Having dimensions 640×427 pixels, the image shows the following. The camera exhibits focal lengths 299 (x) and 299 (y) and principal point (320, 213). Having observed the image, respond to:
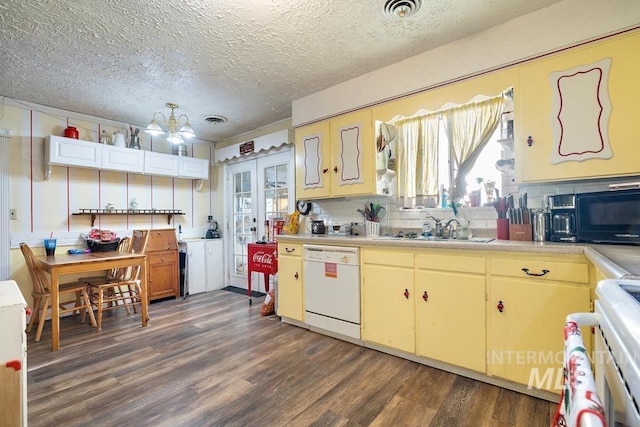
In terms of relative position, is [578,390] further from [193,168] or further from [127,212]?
[193,168]

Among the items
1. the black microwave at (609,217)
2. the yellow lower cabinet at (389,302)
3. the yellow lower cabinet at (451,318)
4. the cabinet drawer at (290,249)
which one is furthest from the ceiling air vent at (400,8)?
the cabinet drawer at (290,249)

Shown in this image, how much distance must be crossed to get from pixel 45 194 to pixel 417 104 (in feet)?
14.1

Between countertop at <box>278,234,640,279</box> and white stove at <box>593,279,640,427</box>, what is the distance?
1.07ft

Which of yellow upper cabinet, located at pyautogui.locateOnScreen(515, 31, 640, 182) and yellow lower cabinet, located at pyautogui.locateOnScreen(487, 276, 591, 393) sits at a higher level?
yellow upper cabinet, located at pyautogui.locateOnScreen(515, 31, 640, 182)

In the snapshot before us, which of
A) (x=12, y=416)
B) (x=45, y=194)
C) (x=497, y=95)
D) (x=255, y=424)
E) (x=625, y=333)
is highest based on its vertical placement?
(x=497, y=95)

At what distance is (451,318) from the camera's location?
212 centimetres

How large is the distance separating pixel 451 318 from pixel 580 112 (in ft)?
5.20

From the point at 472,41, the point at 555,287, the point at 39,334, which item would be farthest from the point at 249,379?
the point at 472,41

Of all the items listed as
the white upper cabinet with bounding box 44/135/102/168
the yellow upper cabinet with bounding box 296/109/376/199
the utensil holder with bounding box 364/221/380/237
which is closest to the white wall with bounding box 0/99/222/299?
the white upper cabinet with bounding box 44/135/102/168

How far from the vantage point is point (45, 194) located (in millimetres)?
3564

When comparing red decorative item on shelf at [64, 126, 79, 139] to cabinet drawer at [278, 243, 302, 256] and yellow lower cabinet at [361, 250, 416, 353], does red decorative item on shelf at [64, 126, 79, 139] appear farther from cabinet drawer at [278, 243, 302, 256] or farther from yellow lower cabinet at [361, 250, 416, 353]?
yellow lower cabinet at [361, 250, 416, 353]

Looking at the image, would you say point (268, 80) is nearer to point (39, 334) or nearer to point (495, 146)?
point (495, 146)

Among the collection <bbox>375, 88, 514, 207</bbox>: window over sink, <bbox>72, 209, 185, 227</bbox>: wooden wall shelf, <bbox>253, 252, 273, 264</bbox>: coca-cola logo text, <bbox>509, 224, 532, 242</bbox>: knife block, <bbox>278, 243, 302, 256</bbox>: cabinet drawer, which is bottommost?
<bbox>253, 252, 273, 264</bbox>: coca-cola logo text

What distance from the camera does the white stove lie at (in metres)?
0.48
